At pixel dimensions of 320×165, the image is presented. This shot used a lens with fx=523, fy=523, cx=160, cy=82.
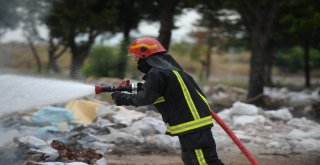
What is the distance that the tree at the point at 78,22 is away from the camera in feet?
58.3

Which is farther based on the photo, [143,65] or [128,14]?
[128,14]

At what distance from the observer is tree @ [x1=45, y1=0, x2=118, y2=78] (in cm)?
1777

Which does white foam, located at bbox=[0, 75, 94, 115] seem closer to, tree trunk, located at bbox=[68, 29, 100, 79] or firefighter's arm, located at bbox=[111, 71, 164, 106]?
firefighter's arm, located at bbox=[111, 71, 164, 106]

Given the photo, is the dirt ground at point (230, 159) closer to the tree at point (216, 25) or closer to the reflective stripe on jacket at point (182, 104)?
the reflective stripe on jacket at point (182, 104)

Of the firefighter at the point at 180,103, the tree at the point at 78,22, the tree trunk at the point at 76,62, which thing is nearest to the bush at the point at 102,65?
the tree at the point at 78,22

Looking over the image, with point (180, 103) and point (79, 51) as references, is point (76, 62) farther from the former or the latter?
point (180, 103)

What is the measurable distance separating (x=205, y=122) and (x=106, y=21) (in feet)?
47.2

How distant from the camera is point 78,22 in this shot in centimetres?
1817

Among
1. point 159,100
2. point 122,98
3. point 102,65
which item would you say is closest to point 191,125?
point 159,100

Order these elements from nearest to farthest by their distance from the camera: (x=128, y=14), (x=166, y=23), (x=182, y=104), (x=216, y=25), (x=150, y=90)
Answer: (x=150, y=90), (x=182, y=104), (x=166, y=23), (x=128, y=14), (x=216, y=25)

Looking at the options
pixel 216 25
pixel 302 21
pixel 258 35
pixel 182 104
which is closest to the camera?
pixel 182 104

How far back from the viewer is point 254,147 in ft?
27.9

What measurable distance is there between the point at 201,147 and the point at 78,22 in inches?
565

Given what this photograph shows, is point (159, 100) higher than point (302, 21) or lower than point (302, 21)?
lower
